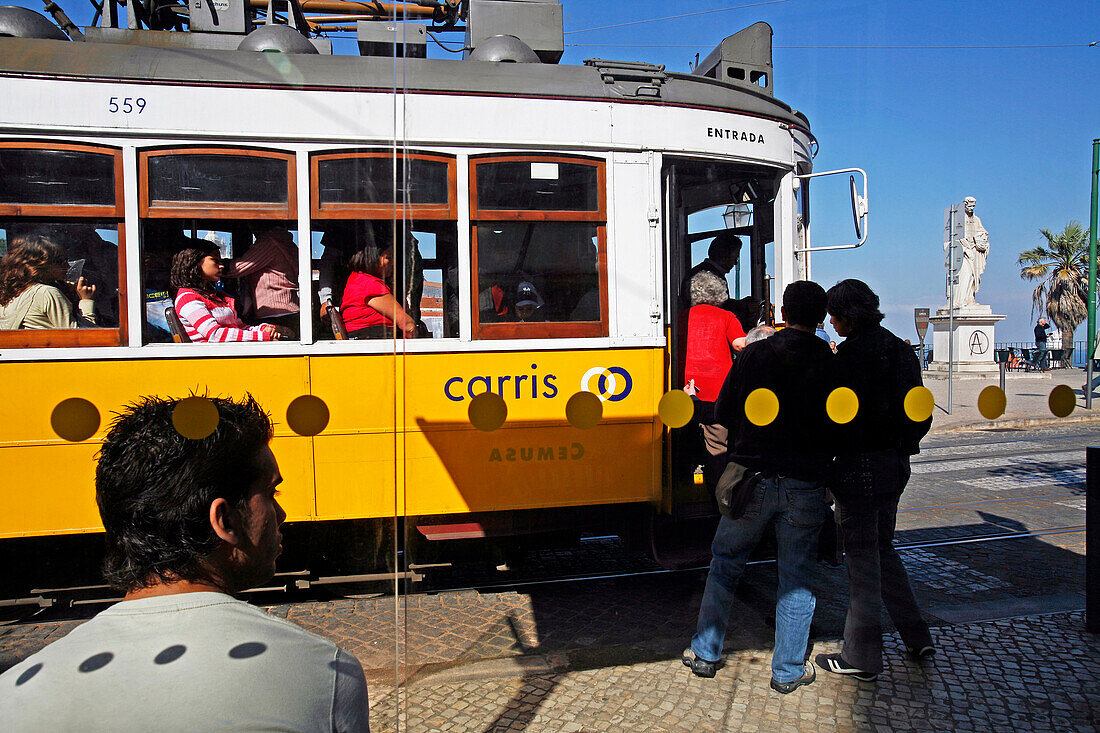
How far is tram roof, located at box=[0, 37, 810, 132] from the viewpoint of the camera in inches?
132

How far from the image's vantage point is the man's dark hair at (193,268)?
132 inches

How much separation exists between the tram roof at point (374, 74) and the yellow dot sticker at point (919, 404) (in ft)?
6.48

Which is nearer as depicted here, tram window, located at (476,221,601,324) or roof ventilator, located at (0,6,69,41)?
roof ventilator, located at (0,6,69,41)

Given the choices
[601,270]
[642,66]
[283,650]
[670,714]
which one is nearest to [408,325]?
[601,270]

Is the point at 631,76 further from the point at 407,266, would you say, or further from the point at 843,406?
the point at 843,406

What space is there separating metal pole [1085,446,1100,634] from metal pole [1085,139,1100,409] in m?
1.20

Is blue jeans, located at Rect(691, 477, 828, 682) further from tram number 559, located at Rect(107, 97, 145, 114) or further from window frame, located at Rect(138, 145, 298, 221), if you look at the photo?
tram number 559, located at Rect(107, 97, 145, 114)

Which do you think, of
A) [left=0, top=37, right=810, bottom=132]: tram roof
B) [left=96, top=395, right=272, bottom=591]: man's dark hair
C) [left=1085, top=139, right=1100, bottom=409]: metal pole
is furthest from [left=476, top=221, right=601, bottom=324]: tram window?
[left=96, top=395, right=272, bottom=591]: man's dark hair

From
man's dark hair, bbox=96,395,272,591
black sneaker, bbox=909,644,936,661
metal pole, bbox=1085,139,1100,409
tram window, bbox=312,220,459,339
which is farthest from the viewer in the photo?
black sneaker, bbox=909,644,936,661

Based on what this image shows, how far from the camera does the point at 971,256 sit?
2.97 meters

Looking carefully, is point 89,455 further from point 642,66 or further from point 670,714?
point 642,66

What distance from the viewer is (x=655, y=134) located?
4.06m

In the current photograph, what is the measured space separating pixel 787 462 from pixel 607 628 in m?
1.59

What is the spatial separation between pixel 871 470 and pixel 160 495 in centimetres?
301
